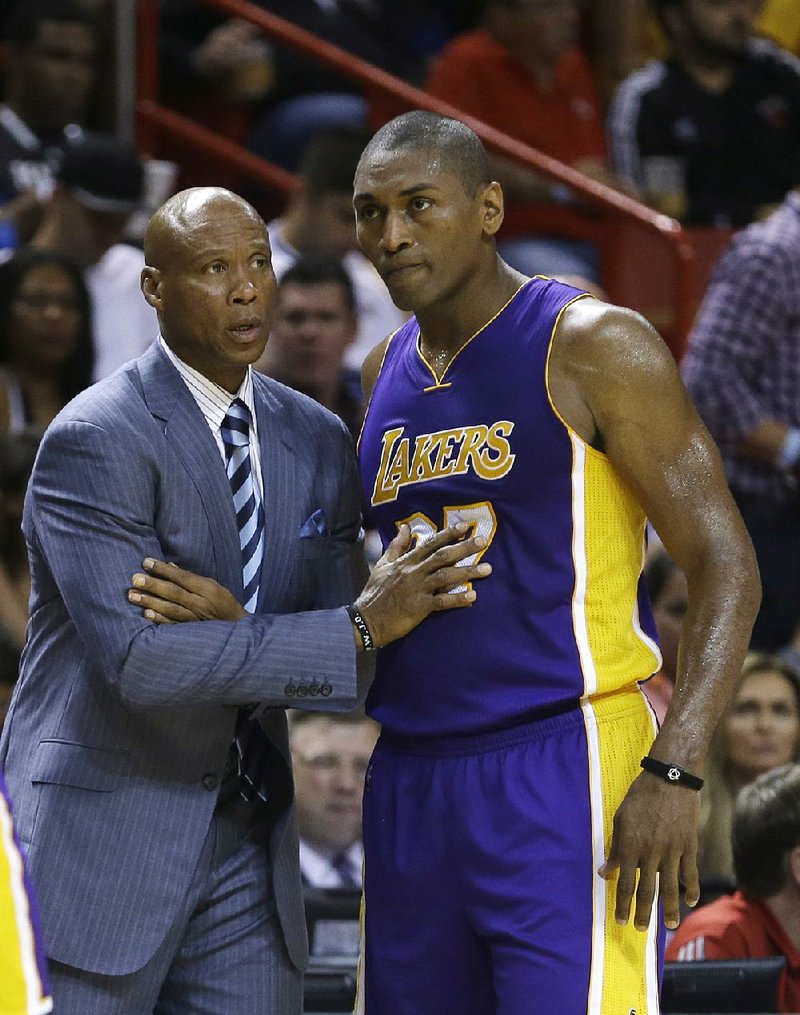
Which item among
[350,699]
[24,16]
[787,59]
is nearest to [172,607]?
[350,699]

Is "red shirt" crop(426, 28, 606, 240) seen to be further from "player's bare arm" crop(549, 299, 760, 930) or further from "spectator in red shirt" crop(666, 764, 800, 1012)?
"player's bare arm" crop(549, 299, 760, 930)

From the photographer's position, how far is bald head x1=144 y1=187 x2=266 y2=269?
127 inches

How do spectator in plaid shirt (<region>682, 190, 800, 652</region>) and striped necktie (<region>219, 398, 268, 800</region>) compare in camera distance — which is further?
spectator in plaid shirt (<region>682, 190, 800, 652</region>)

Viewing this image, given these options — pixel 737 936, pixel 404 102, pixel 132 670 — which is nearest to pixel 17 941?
pixel 132 670

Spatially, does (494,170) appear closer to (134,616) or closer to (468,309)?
(468,309)

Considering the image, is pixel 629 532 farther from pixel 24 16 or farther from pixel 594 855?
pixel 24 16

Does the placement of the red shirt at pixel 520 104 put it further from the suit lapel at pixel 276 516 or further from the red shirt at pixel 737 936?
the suit lapel at pixel 276 516

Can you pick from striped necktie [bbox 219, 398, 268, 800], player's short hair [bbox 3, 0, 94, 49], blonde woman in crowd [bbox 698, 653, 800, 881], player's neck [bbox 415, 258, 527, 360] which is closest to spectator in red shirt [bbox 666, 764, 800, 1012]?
blonde woman in crowd [bbox 698, 653, 800, 881]

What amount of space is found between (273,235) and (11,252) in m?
1.09

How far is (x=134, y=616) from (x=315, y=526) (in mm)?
433

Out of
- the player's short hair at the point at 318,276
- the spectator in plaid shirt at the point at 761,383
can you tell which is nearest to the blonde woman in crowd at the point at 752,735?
the spectator in plaid shirt at the point at 761,383

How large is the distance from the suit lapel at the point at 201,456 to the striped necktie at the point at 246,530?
27 mm

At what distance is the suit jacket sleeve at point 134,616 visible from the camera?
10.1ft

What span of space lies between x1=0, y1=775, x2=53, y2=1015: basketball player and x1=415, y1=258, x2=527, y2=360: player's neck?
1393mm
